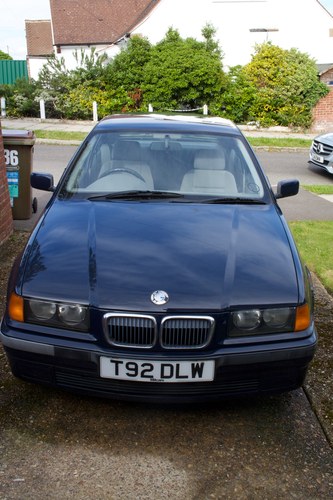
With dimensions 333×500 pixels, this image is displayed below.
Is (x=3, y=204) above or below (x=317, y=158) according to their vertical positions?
above

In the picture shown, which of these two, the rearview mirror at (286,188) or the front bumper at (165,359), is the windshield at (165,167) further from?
the front bumper at (165,359)

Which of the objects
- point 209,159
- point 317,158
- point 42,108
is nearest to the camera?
point 209,159

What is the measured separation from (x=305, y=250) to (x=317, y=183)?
219 inches

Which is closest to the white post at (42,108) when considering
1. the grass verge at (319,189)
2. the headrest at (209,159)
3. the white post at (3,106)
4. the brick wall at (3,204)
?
the white post at (3,106)

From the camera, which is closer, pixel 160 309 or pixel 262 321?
pixel 160 309

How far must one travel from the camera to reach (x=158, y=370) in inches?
111

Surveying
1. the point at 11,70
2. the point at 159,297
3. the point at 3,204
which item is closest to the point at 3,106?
the point at 11,70

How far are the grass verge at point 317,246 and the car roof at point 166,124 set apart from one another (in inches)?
72.9

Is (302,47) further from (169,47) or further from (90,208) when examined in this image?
(90,208)

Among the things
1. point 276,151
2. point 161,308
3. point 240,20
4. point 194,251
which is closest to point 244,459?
point 161,308

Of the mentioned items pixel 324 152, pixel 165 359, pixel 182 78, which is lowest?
pixel 324 152

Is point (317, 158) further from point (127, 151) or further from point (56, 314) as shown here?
point (56, 314)

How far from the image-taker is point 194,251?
3240 mm

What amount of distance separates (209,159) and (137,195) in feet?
2.48
